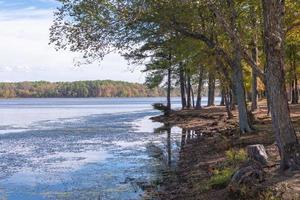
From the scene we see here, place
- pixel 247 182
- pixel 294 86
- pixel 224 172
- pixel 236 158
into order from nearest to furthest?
pixel 247 182 < pixel 224 172 < pixel 236 158 < pixel 294 86

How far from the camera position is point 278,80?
1354cm

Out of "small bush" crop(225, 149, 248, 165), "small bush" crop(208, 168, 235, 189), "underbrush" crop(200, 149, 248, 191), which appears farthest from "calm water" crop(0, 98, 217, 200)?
"small bush" crop(225, 149, 248, 165)

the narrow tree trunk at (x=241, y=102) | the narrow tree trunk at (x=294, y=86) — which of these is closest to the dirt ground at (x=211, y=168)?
the narrow tree trunk at (x=241, y=102)

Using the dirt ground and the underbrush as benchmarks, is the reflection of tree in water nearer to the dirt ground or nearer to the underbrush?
the dirt ground

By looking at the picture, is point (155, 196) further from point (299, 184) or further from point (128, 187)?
point (299, 184)

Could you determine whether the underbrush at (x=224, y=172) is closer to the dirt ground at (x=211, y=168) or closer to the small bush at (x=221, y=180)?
the small bush at (x=221, y=180)

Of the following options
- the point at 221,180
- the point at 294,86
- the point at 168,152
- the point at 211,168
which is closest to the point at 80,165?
the point at 168,152

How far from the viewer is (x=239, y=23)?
84.9 ft

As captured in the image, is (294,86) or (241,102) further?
(294,86)

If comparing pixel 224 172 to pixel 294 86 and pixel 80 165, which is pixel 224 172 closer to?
pixel 80 165

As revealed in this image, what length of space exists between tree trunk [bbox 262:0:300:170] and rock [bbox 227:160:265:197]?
0.96 m

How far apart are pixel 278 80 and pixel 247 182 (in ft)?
9.33

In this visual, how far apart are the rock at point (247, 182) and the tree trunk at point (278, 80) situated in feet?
3.15

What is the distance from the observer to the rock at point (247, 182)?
41.3 ft
